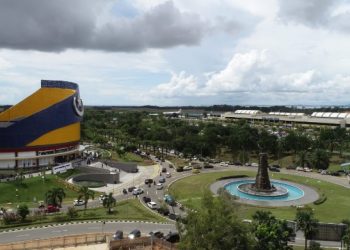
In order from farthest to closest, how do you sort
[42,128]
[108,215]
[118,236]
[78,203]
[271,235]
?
[42,128], [78,203], [108,215], [118,236], [271,235]

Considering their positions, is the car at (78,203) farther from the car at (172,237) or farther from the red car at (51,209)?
the car at (172,237)

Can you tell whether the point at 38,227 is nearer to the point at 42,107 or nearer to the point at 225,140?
the point at 42,107

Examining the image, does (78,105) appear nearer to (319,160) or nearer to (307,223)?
(319,160)

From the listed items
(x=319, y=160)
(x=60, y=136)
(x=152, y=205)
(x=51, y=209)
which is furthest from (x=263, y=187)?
(x=60, y=136)

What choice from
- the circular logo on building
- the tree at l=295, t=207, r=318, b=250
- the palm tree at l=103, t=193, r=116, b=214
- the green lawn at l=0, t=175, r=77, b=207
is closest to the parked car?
the palm tree at l=103, t=193, r=116, b=214

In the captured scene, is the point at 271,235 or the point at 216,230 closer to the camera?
the point at 216,230

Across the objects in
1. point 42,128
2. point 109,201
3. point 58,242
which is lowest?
point 58,242

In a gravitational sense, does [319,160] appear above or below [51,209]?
above

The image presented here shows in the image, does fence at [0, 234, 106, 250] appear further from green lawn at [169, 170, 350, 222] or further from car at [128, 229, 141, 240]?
green lawn at [169, 170, 350, 222]
